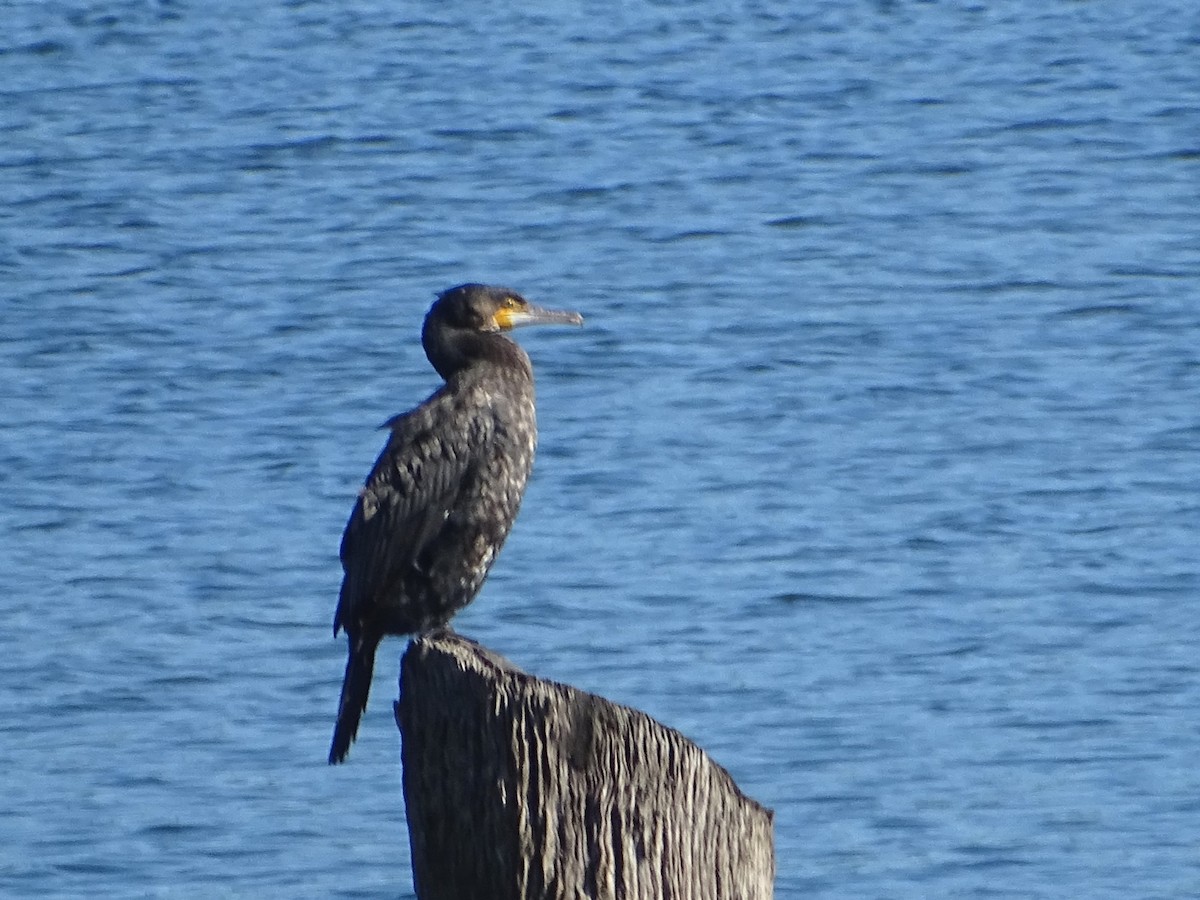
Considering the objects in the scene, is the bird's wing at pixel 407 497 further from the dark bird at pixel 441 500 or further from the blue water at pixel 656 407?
the blue water at pixel 656 407

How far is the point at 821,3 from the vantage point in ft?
62.0

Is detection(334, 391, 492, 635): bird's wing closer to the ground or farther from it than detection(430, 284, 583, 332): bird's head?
closer to the ground

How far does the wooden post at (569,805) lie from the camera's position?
10.1 ft

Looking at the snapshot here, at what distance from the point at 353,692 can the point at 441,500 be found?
0.56m

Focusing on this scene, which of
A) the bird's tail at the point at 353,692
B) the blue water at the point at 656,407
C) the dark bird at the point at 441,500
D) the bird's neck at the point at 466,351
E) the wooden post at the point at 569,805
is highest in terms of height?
the wooden post at the point at 569,805

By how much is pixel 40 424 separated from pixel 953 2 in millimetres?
10078

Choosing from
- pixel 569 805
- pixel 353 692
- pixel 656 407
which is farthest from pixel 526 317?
pixel 656 407

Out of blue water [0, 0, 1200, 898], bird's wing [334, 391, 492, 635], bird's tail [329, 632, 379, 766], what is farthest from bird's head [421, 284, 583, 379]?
blue water [0, 0, 1200, 898]

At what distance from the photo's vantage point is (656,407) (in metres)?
10.8

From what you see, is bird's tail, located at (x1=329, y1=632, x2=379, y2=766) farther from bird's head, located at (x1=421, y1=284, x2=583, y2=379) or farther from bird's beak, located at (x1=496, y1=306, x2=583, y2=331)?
bird's beak, located at (x1=496, y1=306, x2=583, y2=331)

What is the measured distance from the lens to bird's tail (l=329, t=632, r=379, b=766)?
489 cm

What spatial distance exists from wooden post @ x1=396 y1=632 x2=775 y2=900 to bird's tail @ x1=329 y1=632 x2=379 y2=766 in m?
1.57

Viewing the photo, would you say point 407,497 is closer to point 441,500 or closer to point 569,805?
point 441,500

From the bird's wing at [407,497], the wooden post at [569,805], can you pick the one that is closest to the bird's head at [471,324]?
the bird's wing at [407,497]
